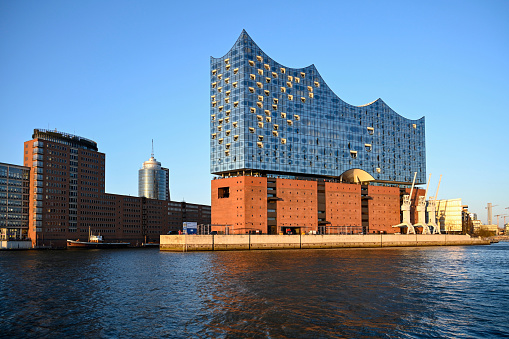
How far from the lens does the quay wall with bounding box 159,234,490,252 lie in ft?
403

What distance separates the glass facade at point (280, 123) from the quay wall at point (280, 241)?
69.9 ft

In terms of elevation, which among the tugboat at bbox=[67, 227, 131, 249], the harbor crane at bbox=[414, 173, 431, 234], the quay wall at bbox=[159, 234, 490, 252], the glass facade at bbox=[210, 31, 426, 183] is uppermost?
the glass facade at bbox=[210, 31, 426, 183]

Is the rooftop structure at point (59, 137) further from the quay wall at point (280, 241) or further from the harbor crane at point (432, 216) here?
the harbor crane at point (432, 216)

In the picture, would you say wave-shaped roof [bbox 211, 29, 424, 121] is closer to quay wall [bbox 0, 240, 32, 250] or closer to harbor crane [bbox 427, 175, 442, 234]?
harbor crane [bbox 427, 175, 442, 234]

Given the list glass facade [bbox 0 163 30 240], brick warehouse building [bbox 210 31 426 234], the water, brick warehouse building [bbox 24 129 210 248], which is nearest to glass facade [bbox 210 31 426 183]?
brick warehouse building [bbox 210 31 426 234]

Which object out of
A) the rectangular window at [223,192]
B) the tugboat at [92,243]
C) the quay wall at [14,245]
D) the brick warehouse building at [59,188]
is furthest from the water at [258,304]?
the brick warehouse building at [59,188]

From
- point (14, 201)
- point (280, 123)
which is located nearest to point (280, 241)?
point (280, 123)

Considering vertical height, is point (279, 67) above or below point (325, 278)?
above

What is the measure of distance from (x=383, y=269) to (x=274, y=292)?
29.2 meters

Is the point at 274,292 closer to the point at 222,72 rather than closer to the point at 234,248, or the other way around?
the point at 234,248

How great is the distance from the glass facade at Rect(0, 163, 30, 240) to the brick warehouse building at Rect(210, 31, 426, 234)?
3201 inches

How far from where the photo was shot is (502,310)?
1555 inches

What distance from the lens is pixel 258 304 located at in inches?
1615

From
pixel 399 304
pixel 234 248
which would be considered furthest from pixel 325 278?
pixel 234 248
